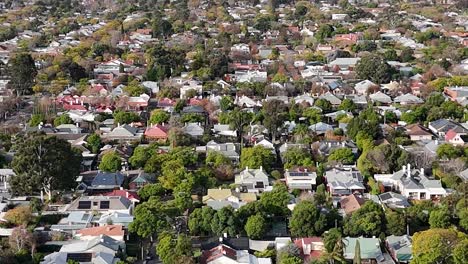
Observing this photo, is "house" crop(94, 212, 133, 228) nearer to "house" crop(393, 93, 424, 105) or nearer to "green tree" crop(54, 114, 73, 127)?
"green tree" crop(54, 114, 73, 127)

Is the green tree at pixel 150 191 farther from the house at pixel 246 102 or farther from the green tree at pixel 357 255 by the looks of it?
the house at pixel 246 102

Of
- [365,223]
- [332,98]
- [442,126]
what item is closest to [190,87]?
[332,98]

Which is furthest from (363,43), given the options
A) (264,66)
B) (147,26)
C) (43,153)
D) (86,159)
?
(43,153)

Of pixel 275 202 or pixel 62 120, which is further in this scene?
pixel 62 120

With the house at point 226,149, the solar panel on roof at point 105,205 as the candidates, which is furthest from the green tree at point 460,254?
the house at point 226,149

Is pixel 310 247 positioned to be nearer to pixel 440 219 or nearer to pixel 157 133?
pixel 440 219

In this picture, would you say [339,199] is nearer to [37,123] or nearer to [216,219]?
[216,219]
